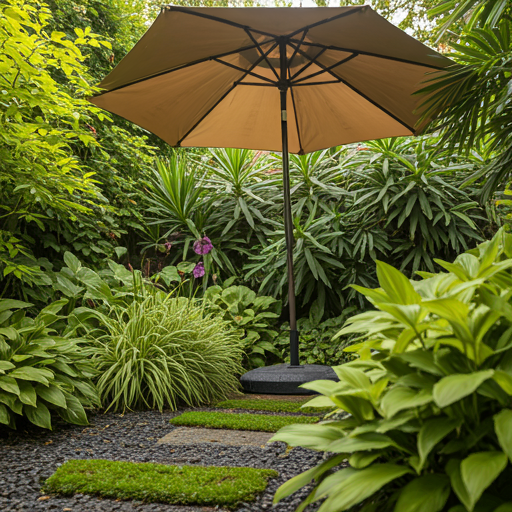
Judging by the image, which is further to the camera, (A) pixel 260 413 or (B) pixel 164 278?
(B) pixel 164 278

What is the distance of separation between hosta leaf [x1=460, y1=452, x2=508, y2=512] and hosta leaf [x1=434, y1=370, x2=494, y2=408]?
103 millimetres

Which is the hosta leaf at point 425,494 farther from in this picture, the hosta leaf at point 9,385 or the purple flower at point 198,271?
the purple flower at point 198,271

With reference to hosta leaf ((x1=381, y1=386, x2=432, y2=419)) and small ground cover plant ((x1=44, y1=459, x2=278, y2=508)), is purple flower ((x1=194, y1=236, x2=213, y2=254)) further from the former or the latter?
hosta leaf ((x1=381, y1=386, x2=432, y2=419))

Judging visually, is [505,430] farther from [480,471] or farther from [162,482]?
[162,482]

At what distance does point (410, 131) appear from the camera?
10.6 ft

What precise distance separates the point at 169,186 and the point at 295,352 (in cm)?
245

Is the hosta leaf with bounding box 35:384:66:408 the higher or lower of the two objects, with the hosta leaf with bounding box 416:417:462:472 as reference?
lower

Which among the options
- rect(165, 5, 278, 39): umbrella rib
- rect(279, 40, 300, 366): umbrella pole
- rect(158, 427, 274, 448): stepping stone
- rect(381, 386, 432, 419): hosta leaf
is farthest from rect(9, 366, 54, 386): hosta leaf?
rect(165, 5, 278, 39): umbrella rib

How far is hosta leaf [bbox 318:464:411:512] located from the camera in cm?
72

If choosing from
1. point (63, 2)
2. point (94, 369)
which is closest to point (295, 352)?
point (94, 369)

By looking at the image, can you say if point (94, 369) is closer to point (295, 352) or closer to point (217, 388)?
point (217, 388)

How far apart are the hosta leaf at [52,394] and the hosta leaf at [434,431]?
1659mm

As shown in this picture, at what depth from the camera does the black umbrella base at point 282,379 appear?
269cm

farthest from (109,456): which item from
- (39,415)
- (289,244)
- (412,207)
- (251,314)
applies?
(412,207)
